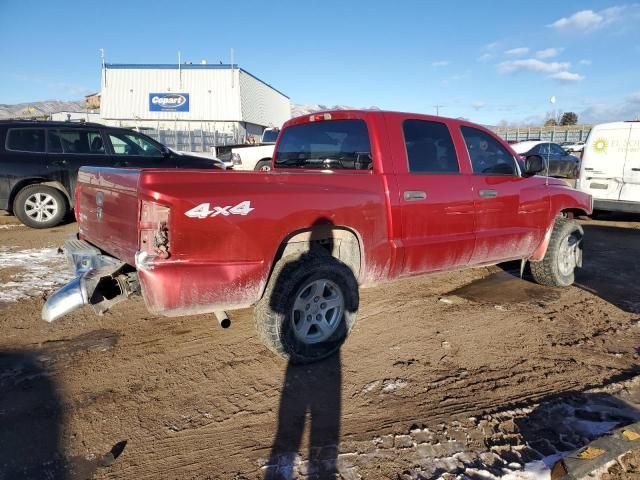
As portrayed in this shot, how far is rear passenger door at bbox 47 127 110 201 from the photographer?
26.1ft

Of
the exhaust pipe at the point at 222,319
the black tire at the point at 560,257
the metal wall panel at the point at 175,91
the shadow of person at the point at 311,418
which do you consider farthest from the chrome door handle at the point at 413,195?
the metal wall panel at the point at 175,91

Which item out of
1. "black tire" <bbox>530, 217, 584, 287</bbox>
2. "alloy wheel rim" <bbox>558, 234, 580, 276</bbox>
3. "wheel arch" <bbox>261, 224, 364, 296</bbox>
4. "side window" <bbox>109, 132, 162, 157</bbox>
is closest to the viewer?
"wheel arch" <bbox>261, 224, 364, 296</bbox>

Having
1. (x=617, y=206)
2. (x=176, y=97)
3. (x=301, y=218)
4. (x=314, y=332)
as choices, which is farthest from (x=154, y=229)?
(x=176, y=97)

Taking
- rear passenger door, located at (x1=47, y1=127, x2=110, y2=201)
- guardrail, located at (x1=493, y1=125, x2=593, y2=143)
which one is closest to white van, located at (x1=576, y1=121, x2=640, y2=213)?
rear passenger door, located at (x1=47, y1=127, x2=110, y2=201)

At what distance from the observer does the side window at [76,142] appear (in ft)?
26.4

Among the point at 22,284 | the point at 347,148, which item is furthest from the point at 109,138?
the point at 347,148

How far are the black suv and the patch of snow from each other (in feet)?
4.64

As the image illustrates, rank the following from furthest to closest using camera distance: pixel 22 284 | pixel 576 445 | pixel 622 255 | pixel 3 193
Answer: pixel 3 193 → pixel 622 255 → pixel 22 284 → pixel 576 445

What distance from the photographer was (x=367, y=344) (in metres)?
3.86

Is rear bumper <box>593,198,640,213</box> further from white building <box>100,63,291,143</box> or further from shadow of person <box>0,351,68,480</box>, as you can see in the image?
white building <box>100,63,291,143</box>

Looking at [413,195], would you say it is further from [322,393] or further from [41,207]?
[41,207]

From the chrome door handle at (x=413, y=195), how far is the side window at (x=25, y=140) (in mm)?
6962

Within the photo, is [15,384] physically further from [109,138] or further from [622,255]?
[622,255]

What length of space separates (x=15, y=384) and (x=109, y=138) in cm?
633
